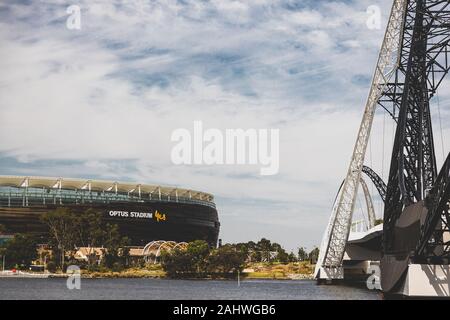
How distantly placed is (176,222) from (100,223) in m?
35.8

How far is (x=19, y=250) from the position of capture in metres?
147

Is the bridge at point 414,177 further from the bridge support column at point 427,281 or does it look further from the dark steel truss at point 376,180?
the dark steel truss at point 376,180

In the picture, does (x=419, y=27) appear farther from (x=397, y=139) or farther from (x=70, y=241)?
(x=70, y=241)

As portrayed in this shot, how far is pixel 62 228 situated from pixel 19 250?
1112 centimetres

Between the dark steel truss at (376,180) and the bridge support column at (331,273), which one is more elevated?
the dark steel truss at (376,180)

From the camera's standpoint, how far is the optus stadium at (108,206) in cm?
16738

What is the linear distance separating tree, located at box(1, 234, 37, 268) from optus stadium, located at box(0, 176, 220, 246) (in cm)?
1702

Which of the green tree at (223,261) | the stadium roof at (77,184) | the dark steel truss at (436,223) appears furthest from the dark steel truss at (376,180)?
the stadium roof at (77,184)

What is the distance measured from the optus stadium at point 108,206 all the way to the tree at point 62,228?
1027cm

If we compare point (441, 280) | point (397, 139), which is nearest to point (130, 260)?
point (397, 139)

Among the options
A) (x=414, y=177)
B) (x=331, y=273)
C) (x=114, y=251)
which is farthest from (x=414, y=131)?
(x=114, y=251)

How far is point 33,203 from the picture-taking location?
170875 millimetres

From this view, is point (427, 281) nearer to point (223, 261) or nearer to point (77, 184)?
point (223, 261)

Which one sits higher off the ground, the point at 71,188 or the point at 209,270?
the point at 71,188
